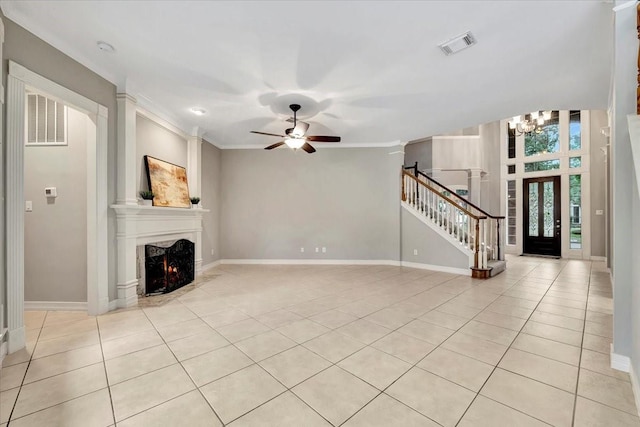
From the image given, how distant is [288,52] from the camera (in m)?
2.73

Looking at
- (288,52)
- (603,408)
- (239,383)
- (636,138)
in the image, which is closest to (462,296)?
(603,408)

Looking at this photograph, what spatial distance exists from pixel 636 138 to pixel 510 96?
2514mm

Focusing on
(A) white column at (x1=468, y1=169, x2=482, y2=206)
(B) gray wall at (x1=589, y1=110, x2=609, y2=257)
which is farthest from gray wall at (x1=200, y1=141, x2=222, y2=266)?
(B) gray wall at (x1=589, y1=110, x2=609, y2=257)

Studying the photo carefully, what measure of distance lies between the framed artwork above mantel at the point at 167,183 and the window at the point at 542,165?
9.55 meters

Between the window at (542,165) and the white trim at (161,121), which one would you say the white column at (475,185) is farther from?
→ the white trim at (161,121)

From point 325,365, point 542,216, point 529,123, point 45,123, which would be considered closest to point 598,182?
point 542,216

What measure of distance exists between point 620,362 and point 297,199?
5362mm

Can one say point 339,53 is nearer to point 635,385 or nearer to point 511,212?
point 635,385

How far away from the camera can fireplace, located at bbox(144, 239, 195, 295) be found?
3941mm

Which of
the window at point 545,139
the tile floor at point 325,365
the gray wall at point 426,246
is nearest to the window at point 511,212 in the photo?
the window at point 545,139

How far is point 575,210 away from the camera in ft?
24.2

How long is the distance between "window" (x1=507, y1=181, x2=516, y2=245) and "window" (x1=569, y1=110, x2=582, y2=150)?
1.67m

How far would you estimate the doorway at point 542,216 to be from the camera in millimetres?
7633

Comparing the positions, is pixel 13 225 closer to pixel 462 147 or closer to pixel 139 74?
pixel 139 74
